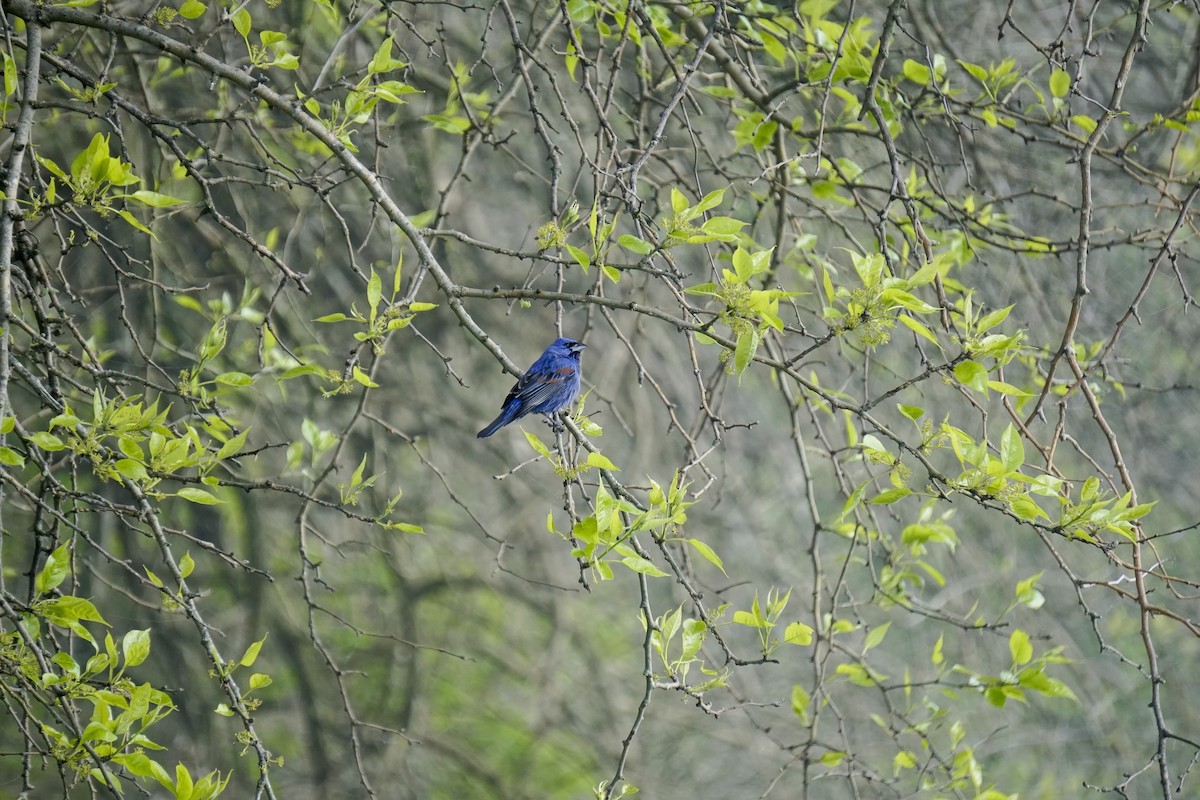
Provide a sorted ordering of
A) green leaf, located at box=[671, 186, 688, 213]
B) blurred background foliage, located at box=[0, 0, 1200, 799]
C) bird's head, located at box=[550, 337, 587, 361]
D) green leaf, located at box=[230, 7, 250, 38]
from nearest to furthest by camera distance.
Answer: green leaf, located at box=[671, 186, 688, 213]
green leaf, located at box=[230, 7, 250, 38]
blurred background foliage, located at box=[0, 0, 1200, 799]
bird's head, located at box=[550, 337, 587, 361]

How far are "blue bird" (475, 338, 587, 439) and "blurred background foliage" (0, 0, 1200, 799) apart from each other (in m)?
Result: 0.21

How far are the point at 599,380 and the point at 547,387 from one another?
1991 millimetres

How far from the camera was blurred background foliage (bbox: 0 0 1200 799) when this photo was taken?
2855 mm

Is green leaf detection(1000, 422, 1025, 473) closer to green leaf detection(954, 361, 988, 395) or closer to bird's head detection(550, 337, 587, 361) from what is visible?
green leaf detection(954, 361, 988, 395)

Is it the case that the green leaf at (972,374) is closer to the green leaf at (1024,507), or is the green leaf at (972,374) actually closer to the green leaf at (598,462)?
the green leaf at (1024,507)

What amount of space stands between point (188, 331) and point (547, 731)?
2.74m

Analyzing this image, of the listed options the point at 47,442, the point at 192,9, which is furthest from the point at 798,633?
the point at 192,9

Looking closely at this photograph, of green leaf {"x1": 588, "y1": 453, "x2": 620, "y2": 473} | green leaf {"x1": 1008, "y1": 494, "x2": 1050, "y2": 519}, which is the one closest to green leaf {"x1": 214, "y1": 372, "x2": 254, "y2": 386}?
green leaf {"x1": 588, "y1": 453, "x2": 620, "y2": 473}

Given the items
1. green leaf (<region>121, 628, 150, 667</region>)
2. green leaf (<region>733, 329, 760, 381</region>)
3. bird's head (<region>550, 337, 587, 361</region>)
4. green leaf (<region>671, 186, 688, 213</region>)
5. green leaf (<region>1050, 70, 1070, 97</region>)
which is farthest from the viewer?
bird's head (<region>550, 337, 587, 361</region>)

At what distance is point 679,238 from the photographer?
2.17 m

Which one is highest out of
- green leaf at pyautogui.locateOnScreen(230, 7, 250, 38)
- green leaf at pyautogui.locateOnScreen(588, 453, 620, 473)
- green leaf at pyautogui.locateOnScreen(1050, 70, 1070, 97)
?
green leaf at pyautogui.locateOnScreen(1050, 70, 1070, 97)

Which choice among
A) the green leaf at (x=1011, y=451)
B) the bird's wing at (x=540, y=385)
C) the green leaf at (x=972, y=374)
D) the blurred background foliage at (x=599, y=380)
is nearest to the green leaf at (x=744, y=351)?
the blurred background foliage at (x=599, y=380)

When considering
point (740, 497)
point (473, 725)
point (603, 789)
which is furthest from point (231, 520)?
point (603, 789)

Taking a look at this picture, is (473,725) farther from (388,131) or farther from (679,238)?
(679,238)
